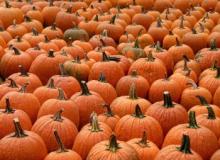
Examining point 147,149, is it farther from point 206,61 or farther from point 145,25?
point 145,25

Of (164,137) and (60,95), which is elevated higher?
(60,95)

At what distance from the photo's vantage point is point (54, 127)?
3.94 meters

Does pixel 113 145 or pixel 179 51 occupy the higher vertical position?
pixel 113 145

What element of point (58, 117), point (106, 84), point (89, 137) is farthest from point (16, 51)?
point (89, 137)

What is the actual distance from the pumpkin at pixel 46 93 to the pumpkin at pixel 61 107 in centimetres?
28

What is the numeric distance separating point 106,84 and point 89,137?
1.24 metres

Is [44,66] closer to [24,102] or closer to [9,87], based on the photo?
[9,87]

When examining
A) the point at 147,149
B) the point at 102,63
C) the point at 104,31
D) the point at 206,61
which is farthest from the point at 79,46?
the point at 147,149

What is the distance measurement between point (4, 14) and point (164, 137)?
13.5ft

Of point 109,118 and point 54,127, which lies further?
point 109,118

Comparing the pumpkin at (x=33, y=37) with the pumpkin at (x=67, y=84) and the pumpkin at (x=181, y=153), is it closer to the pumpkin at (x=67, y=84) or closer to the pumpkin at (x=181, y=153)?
the pumpkin at (x=67, y=84)

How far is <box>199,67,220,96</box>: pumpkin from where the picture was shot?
502cm

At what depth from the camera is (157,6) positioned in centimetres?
909

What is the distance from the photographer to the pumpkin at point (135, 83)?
5047mm
